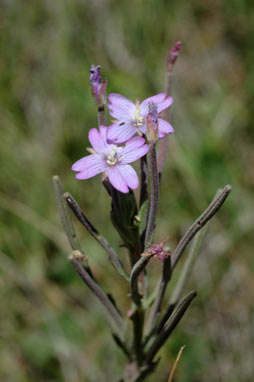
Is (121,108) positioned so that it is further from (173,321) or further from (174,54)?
(173,321)

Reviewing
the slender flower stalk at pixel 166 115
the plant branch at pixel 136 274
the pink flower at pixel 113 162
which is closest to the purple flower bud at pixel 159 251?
the plant branch at pixel 136 274

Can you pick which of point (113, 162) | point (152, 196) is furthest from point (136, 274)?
point (113, 162)

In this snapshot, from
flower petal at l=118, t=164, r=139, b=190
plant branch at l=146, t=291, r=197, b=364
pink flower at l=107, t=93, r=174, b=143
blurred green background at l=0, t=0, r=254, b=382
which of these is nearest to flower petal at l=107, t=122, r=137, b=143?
pink flower at l=107, t=93, r=174, b=143

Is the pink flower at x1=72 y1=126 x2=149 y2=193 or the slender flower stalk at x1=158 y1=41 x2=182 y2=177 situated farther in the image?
the slender flower stalk at x1=158 y1=41 x2=182 y2=177

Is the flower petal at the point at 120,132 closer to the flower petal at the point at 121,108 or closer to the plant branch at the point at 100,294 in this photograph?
the flower petal at the point at 121,108

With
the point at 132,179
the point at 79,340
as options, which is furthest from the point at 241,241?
the point at 132,179

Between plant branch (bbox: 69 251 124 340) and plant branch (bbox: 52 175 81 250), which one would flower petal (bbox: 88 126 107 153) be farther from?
plant branch (bbox: 69 251 124 340)
